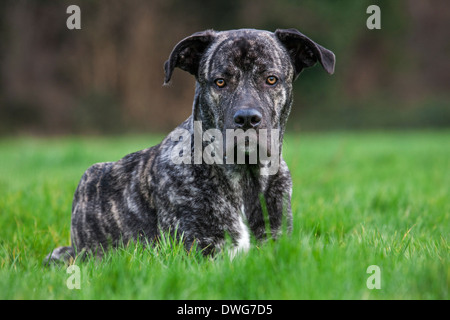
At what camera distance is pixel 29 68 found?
21109 mm

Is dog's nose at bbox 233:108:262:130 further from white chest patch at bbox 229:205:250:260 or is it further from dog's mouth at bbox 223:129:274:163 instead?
white chest patch at bbox 229:205:250:260

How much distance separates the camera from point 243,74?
3.63m

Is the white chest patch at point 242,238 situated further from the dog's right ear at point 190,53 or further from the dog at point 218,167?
the dog's right ear at point 190,53

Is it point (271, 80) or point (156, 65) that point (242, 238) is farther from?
point (156, 65)

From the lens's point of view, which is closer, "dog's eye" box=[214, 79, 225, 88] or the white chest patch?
the white chest patch

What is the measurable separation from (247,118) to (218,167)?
581mm

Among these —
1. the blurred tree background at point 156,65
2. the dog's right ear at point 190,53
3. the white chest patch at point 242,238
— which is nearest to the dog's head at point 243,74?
the dog's right ear at point 190,53

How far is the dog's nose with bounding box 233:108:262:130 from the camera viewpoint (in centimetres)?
330

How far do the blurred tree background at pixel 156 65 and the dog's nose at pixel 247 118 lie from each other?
18715 millimetres

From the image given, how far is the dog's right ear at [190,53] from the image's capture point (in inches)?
150

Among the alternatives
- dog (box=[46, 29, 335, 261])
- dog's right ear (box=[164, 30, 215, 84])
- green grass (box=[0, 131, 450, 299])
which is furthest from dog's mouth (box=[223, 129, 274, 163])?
dog's right ear (box=[164, 30, 215, 84])

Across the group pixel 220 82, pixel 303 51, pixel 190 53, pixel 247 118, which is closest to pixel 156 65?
pixel 190 53

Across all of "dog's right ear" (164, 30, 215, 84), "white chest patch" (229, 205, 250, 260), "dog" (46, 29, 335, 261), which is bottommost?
"white chest patch" (229, 205, 250, 260)

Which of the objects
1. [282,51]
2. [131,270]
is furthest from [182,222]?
[282,51]
